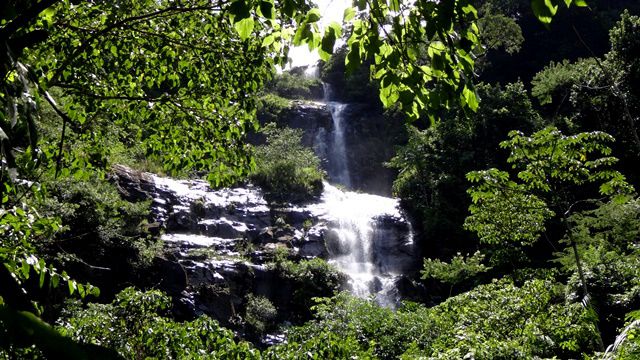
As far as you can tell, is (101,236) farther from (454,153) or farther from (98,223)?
(454,153)

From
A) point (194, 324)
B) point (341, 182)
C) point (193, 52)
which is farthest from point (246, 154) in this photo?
point (341, 182)

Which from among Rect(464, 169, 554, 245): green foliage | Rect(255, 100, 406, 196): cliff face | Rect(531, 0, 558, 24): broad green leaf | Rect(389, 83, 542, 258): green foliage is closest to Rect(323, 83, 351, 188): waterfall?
Rect(255, 100, 406, 196): cliff face

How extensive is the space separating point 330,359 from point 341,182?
26.7 meters

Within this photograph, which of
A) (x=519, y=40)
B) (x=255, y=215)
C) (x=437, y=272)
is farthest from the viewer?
(x=519, y=40)

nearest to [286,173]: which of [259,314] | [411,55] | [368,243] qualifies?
[368,243]

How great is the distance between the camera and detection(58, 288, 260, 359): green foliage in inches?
198

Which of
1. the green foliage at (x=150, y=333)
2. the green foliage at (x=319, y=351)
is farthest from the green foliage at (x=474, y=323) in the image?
the green foliage at (x=150, y=333)

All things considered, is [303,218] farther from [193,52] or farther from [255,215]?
[193,52]

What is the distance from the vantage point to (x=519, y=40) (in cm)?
2992

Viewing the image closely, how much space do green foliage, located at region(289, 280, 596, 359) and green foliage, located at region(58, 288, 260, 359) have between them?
5.08 ft

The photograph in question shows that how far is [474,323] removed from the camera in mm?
7012

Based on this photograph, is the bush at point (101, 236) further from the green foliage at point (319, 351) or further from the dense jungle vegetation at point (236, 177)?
the green foliage at point (319, 351)

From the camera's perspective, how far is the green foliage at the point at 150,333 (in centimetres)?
503

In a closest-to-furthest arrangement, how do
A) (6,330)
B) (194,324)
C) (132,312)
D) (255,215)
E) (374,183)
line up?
(6,330)
(194,324)
(132,312)
(255,215)
(374,183)
